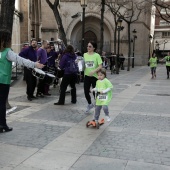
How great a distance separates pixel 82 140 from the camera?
592 centimetres

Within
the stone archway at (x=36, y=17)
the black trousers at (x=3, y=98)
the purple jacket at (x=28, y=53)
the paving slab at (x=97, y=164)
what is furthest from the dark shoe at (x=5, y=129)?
the stone archway at (x=36, y=17)

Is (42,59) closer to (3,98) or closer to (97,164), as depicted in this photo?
(3,98)

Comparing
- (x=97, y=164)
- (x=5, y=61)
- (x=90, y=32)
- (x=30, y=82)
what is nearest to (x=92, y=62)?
(x=5, y=61)

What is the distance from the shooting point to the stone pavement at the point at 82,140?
15.4 feet

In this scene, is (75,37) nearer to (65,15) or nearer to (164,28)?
(65,15)

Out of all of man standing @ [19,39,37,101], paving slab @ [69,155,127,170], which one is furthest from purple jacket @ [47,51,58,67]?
paving slab @ [69,155,127,170]

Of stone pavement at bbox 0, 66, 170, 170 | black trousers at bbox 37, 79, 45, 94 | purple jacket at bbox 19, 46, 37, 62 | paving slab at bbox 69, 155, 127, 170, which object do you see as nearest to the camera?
paving slab at bbox 69, 155, 127, 170

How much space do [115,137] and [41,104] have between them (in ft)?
13.7

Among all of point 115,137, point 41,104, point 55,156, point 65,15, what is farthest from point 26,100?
point 65,15

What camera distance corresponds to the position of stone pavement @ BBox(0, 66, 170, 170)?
4.71 meters

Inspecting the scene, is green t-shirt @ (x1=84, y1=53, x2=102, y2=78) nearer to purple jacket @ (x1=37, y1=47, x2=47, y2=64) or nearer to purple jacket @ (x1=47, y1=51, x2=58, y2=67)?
purple jacket @ (x1=37, y1=47, x2=47, y2=64)

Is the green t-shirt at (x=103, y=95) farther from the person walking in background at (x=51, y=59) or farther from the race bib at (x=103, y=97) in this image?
the person walking in background at (x=51, y=59)

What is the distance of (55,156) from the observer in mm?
4980

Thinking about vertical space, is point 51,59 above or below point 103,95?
above
